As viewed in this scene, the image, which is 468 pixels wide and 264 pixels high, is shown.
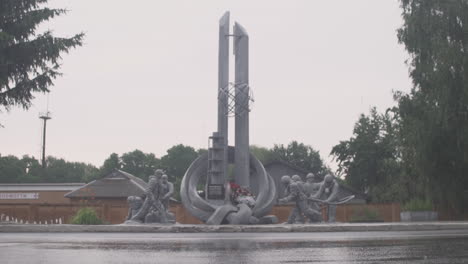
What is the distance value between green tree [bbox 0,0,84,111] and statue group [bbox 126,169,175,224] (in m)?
6.07

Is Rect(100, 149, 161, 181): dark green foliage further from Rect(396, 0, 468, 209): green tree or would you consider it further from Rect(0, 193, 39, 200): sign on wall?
Rect(396, 0, 468, 209): green tree

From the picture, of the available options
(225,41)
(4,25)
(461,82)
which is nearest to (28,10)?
(4,25)

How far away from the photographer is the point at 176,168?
114m

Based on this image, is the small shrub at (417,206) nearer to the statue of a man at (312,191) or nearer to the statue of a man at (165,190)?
the statue of a man at (312,191)

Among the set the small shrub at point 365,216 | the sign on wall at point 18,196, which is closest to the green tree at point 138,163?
the sign on wall at point 18,196

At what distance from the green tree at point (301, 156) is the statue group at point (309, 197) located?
71.8m

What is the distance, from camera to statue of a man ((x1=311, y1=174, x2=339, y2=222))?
87.8 ft

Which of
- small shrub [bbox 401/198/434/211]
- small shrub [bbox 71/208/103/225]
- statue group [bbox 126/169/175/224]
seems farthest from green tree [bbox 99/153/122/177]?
statue group [bbox 126/169/175/224]

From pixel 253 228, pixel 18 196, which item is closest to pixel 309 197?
pixel 253 228

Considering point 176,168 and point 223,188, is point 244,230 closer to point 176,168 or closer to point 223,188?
point 223,188

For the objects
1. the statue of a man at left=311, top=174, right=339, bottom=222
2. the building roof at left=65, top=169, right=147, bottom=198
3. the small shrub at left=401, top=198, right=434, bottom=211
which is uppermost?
the building roof at left=65, top=169, right=147, bottom=198

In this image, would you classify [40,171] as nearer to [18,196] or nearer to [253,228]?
[18,196]

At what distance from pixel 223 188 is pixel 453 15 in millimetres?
17782

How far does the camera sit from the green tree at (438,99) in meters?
35.1
